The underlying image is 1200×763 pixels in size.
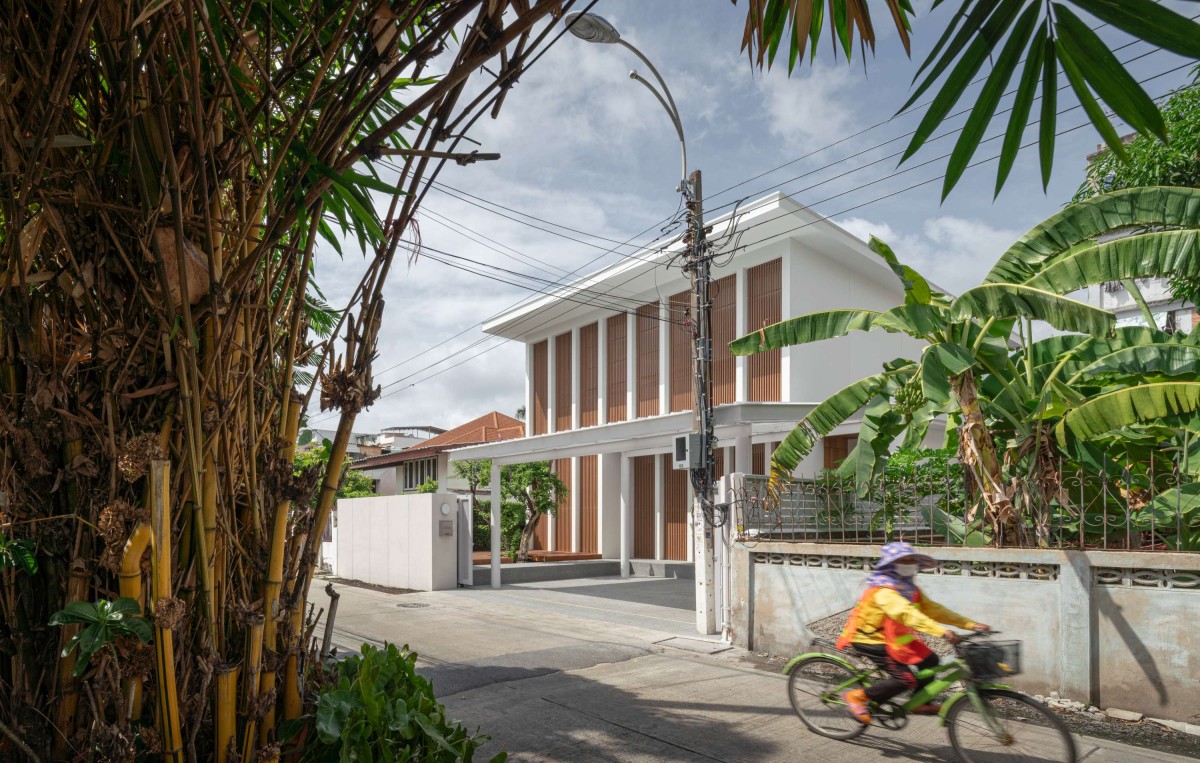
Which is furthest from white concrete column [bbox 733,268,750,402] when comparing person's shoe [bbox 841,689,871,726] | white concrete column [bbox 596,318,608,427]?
person's shoe [bbox 841,689,871,726]

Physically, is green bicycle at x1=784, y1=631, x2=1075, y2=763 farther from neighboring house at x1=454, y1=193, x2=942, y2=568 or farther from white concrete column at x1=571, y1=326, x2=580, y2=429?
white concrete column at x1=571, y1=326, x2=580, y2=429

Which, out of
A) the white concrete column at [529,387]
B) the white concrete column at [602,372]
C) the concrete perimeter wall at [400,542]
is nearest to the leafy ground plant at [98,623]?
the concrete perimeter wall at [400,542]

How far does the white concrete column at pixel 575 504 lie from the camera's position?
24.7m

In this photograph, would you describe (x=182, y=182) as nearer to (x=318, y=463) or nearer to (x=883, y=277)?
(x=318, y=463)

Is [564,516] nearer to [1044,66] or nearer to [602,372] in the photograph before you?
[602,372]

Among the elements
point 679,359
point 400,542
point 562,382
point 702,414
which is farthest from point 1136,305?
point 400,542

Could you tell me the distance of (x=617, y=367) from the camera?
23.6m

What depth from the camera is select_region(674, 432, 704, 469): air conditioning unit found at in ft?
36.0

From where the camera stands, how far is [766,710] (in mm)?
7141

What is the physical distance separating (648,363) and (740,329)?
3485 millimetres

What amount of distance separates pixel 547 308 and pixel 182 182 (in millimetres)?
Result: 21922

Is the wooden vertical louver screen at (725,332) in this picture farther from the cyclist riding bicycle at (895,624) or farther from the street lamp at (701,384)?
the cyclist riding bicycle at (895,624)

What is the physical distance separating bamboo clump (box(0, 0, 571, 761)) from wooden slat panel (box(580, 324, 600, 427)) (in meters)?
21.8

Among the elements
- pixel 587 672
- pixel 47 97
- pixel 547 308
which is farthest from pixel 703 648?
pixel 547 308
